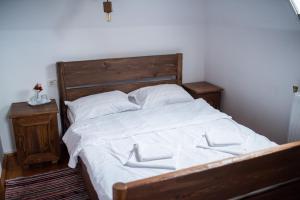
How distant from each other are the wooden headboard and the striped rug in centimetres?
64

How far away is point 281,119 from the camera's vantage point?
2.91m

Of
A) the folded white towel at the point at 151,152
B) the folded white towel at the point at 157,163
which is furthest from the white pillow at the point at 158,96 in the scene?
the folded white towel at the point at 157,163

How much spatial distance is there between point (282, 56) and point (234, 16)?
Answer: 0.85m

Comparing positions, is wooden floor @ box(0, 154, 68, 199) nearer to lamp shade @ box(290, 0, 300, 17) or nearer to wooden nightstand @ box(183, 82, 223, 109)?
wooden nightstand @ box(183, 82, 223, 109)

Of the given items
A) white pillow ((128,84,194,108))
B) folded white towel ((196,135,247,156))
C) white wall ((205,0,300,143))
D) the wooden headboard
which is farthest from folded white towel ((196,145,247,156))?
the wooden headboard

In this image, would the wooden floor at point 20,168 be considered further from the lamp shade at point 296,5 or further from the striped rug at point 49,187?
the lamp shade at point 296,5

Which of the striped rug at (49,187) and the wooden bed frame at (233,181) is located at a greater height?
the wooden bed frame at (233,181)

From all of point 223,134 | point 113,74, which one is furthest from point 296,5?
point 113,74

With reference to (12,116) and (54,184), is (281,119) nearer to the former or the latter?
(54,184)

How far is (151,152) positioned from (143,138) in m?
0.39

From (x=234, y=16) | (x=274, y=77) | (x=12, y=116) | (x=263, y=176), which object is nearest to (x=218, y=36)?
(x=234, y=16)

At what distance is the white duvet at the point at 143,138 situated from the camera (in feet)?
6.72

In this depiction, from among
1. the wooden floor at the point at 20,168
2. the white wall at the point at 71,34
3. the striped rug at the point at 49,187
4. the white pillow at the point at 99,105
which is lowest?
the striped rug at the point at 49,187

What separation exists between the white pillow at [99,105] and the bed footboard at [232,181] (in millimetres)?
1617
